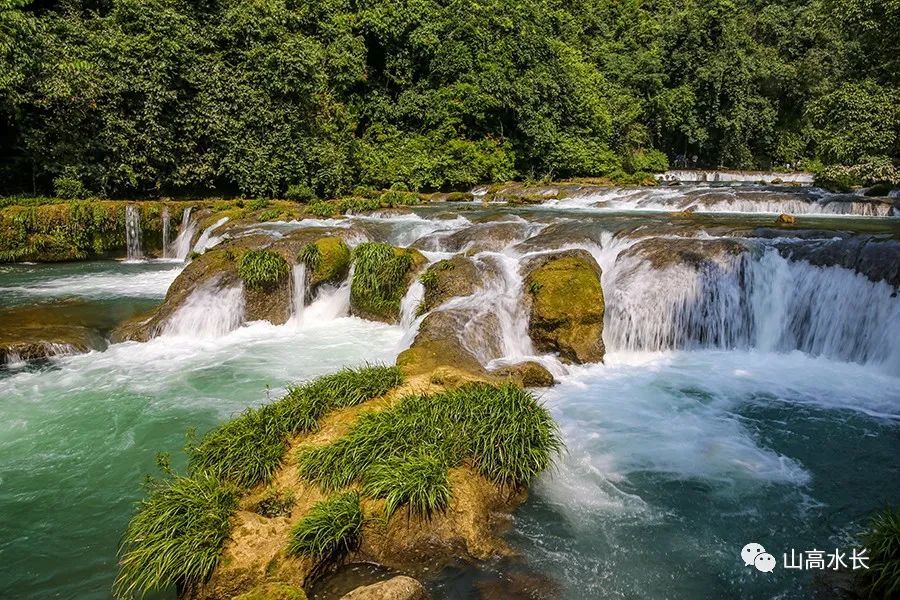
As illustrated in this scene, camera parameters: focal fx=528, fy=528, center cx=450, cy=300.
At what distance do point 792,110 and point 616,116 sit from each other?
18894mm

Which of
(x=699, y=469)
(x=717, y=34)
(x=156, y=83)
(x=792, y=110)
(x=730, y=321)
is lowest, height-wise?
(x=699, y=469)

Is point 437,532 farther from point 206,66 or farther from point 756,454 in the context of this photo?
point 206,66

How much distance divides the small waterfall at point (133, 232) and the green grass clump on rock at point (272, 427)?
15.9m

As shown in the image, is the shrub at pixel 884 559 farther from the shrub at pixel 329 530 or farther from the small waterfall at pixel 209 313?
the small waterfall at pixel 209 313

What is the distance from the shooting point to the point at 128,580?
169 inches

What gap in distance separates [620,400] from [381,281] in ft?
20.4

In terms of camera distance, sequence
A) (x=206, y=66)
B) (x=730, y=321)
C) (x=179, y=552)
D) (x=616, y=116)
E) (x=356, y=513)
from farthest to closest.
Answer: (x=616, y=116) → (x=206, y=66) → (x=730, y=321) → (x=356, y=513) → (x=179, y=552)

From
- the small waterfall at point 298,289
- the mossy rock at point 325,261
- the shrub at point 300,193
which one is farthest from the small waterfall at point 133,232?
the small waterfall at point 298,289

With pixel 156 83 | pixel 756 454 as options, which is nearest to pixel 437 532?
pixel 756 454

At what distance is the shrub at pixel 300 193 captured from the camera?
24016mm

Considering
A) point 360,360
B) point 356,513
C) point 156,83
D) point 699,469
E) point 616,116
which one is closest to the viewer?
point 356,513

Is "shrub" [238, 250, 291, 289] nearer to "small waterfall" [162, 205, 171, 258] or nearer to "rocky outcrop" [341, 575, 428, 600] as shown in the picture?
"rocky outcrop" [341, 575, 428, 600]

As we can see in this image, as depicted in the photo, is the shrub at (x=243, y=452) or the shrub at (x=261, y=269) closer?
the shrub at (x=243, y=452)

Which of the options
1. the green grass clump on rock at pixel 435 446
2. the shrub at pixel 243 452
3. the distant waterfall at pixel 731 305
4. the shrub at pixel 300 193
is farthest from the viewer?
the shrub at pixel 300 193
